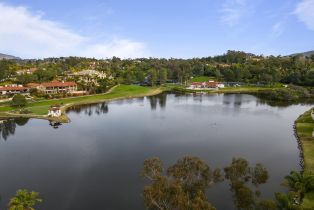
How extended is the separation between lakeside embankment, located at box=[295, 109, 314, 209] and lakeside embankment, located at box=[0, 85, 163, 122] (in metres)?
49.7

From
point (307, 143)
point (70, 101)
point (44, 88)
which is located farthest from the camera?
point (44, 88)

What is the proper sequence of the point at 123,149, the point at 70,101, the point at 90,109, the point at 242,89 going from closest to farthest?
the point at 123,149, the point at 90,109, the point at 70,101, the point at 242,89

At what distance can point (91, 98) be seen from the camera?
336ft

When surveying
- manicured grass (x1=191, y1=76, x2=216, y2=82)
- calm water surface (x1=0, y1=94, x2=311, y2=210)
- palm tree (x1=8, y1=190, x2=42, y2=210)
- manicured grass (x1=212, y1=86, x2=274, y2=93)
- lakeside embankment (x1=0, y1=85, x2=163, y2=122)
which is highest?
manicured grass (x1=191, y1=76, x2=216, y2=82)

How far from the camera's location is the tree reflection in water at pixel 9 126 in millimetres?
58062

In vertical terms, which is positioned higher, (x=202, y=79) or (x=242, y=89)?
(x=202, y=79)

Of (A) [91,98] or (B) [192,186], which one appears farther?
(A) [91,98]

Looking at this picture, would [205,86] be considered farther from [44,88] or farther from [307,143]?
[307,143]

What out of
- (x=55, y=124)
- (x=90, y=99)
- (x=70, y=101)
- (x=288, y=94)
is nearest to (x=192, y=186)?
(x=55, y=124)

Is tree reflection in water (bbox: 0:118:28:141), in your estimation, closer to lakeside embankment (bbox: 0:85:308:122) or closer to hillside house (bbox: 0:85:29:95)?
lakeside embankment (bbox: 0:85:308:122)

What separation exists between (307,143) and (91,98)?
239 feet

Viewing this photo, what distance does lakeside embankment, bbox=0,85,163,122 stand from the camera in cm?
7300

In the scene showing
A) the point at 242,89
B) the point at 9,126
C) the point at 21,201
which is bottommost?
the point at 9,126

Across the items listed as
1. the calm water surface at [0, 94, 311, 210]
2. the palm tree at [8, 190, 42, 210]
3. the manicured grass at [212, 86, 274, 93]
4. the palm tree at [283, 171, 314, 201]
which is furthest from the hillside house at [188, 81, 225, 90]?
the palm tree at [8, 190, 42, 210]
